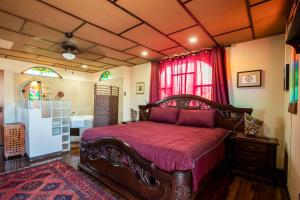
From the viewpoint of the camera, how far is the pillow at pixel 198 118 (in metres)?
3.03

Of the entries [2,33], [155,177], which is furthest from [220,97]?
[2,33]

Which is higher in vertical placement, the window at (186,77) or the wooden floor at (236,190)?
the window at (186,77)

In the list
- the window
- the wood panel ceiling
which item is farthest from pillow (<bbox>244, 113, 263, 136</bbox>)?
the wood panel ceiling

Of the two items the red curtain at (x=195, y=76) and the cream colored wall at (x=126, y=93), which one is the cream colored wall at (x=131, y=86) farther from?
the red curtain at (x=195, y=76)

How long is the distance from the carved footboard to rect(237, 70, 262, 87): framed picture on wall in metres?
2.41

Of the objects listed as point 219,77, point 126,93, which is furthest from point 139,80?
point 219,77

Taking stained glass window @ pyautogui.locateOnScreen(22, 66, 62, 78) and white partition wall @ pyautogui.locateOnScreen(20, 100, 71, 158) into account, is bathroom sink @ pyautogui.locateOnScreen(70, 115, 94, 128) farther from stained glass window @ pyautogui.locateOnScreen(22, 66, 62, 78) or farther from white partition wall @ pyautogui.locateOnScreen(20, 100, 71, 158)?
stained glass window @ pyautogui.locateOnScreen(22, 66, 62, 78)

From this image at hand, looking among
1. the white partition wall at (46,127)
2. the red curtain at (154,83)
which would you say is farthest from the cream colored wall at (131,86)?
the white partition wall at (46,127)

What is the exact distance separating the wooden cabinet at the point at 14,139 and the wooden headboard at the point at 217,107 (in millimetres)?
3236

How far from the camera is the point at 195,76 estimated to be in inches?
148

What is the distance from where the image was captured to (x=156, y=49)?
358cm

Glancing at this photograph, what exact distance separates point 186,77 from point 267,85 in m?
1.69

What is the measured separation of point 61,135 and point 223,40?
14.1 ft

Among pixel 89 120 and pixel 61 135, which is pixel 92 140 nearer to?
pixel 61 135
